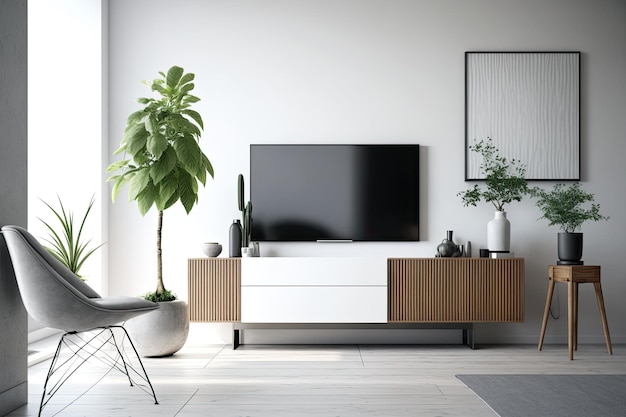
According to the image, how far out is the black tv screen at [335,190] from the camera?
16.0 ft

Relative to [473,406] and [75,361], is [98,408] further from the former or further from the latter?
[473,406]

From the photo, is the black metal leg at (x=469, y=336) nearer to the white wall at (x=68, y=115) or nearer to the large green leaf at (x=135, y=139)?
the large green leaf at (x=135, y=139)

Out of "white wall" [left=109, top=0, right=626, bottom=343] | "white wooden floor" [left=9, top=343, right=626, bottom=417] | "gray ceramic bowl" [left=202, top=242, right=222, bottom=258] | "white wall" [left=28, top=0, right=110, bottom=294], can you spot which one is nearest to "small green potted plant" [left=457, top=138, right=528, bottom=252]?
"white wall" [left=109, top=0, right=626, bottom=343]

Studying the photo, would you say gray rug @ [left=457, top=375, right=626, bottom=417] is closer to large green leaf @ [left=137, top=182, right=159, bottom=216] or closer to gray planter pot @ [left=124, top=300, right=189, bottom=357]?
gray planter pot @ [left=124, top=300, right=189, bottom=357]

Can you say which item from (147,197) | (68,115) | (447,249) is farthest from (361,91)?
(68,115)

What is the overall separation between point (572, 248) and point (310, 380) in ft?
7.46

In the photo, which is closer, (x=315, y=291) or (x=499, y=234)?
(x=315, y=291)

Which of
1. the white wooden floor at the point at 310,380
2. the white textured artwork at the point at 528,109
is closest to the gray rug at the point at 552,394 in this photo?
the white wooden floor at the point at 310,380

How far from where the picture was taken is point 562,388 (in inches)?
132

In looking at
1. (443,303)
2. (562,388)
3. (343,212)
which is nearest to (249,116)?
(343,212)

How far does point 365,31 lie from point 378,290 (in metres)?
2.14

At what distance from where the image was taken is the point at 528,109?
491cm

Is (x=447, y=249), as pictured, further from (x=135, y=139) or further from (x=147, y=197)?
(x=135, y=139)

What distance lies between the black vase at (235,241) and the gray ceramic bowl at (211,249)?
0.10 m
